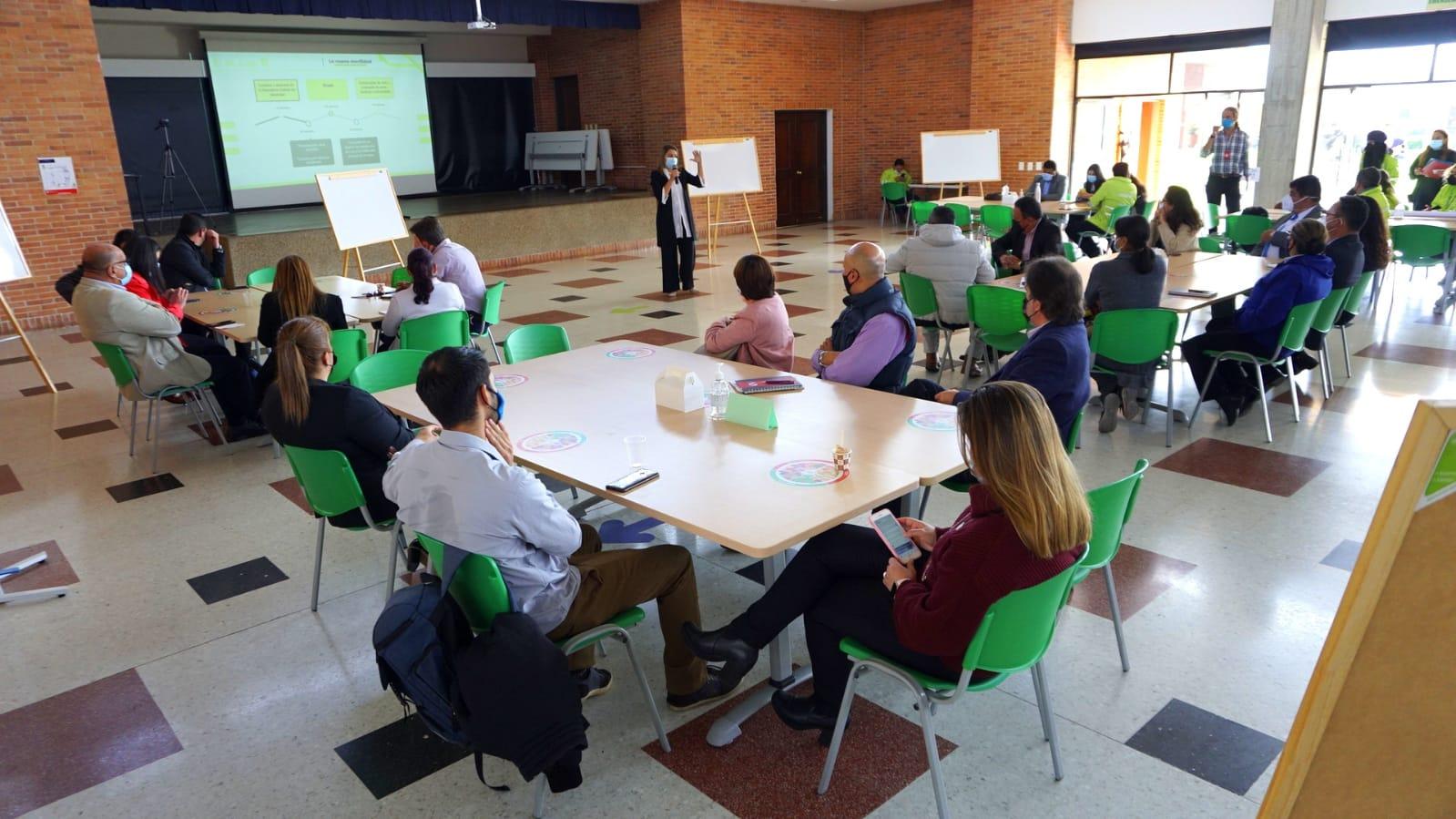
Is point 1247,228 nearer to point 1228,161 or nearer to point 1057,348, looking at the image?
point 1228,161

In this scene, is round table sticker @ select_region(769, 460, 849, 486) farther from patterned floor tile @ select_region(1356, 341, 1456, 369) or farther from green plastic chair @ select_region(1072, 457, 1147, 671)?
patterned floor tile @ select_region(1356, 341, 1456, 369)

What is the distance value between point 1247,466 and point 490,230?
Result: 940 centimetres

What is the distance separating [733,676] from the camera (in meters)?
2.53

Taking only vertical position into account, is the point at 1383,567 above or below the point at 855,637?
above

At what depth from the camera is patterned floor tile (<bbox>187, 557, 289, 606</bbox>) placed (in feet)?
11.4

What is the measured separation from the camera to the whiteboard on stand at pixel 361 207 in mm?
8000

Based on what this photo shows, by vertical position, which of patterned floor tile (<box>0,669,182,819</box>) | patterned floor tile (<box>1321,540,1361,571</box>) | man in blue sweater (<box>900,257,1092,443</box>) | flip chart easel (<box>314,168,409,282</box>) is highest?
flip chart easel (<box>314,168,409,282</box>)

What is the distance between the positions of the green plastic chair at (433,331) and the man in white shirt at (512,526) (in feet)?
8.08

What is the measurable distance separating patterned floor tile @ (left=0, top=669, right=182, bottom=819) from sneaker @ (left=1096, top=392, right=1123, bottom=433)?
4.42m

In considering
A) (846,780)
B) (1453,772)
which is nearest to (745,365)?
(846,780)

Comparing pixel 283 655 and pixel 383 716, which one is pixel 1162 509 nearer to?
pixel 383 716

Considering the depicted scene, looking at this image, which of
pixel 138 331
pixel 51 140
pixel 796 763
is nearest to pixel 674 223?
pixel 138 331

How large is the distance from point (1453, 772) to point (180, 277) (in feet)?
24.5

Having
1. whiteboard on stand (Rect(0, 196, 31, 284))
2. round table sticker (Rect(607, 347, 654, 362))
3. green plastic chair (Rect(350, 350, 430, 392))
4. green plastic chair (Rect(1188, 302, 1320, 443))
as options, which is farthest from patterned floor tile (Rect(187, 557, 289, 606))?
green plastic chair (Rect(1188, 302, 1320, 443))
